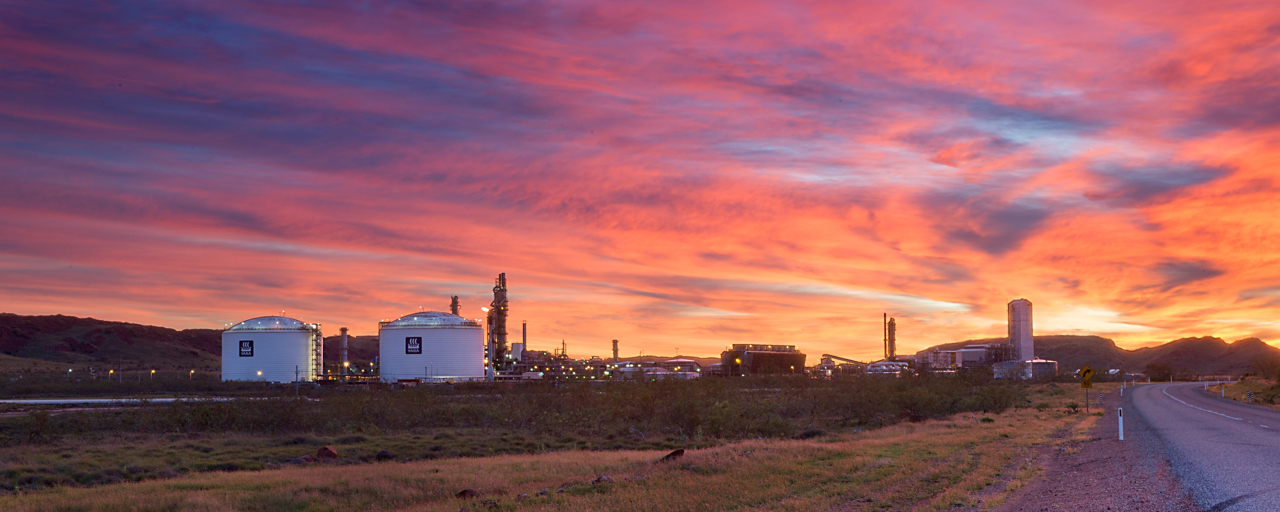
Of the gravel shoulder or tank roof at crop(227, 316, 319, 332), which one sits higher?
tank roof at crop(227, 316, 319, 332)

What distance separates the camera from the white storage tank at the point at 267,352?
348 feet

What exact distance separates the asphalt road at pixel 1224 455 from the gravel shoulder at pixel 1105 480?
1.37 ft

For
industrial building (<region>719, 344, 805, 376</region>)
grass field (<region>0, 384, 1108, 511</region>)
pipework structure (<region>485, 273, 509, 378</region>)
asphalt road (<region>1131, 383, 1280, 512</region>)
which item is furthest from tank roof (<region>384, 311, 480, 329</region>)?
asphalt road (<region>1131, 383, 1280, 512</region>)

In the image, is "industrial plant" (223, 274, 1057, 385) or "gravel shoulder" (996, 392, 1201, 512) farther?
"industrial plant" (223, 274, 1057, 385)

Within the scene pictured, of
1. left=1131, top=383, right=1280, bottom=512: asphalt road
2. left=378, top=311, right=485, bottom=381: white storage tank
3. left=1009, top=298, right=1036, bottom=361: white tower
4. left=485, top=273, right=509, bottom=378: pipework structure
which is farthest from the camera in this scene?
left=1009, top=298, right=1036, bottom=361: white tower

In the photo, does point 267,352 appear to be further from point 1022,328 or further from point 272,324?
point 1022,328

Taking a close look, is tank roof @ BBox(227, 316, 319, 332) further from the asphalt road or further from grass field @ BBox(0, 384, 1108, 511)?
the asphalt road

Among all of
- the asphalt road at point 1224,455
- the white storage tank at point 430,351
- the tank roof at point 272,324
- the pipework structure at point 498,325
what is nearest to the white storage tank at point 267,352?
the tank roof at point 272,324

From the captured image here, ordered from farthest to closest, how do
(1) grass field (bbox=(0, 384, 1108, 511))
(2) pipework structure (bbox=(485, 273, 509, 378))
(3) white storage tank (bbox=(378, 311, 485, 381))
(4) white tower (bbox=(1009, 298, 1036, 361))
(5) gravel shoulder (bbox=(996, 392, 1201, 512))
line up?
(4) white tower (bbox=(1009, 298, 1036, 361)) < (2) pipework structure (bbox=(485, 273, 509, 378)) < (3) white storage tank (bbox=(378, 311, 485, 381)) < (1) grass field (bbox=(0, 384, 1108, 511)) < (5) gravel shoulder (bbox=(996, 392, 1201, 512))

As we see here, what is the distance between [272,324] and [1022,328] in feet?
414

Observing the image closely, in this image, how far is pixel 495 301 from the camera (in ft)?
377

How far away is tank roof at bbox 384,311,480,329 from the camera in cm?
10612

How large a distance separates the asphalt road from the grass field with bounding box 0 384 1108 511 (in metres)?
3.83

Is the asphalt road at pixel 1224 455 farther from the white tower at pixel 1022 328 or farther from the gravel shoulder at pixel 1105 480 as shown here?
the white tower at pixel 1022 328
